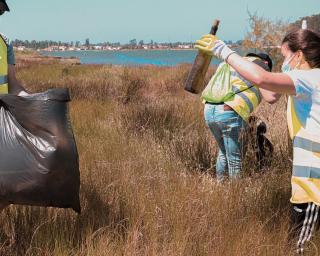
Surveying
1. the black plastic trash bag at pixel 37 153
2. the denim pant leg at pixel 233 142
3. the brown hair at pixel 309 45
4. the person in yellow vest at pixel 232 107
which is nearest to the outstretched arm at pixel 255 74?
the brown hair at pixel 309 45

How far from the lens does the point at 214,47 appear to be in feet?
8.66

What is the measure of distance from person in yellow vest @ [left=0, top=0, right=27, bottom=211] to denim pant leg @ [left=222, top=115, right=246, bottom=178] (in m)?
1.82

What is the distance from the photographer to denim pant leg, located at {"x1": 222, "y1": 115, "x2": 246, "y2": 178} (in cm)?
408

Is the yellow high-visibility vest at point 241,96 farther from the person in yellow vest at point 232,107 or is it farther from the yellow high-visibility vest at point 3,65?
the yellow high-visibility vest at point 3,65

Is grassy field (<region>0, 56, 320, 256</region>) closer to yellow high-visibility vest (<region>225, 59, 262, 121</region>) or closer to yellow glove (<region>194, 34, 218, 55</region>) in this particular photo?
yellow high-visibility vest (<region>225, 59, 262, 121</region>)

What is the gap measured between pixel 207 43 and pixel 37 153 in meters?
1.10

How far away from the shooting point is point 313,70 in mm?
2586

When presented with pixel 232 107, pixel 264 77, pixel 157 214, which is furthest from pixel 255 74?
pixel 232 107

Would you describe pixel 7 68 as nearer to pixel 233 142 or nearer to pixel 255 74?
pixel 255 74

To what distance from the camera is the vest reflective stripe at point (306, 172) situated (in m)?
2.60

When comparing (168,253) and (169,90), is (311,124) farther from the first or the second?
(169,90)

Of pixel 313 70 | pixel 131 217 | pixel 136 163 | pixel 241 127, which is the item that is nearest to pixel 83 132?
pixel 136 163

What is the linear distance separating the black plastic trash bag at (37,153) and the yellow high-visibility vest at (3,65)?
49 centimetres

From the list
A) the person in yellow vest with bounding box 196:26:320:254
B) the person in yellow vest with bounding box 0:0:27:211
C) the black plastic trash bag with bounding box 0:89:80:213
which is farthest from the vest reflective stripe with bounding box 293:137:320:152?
the person in yellow vest with bounding box 0:0:27:211
